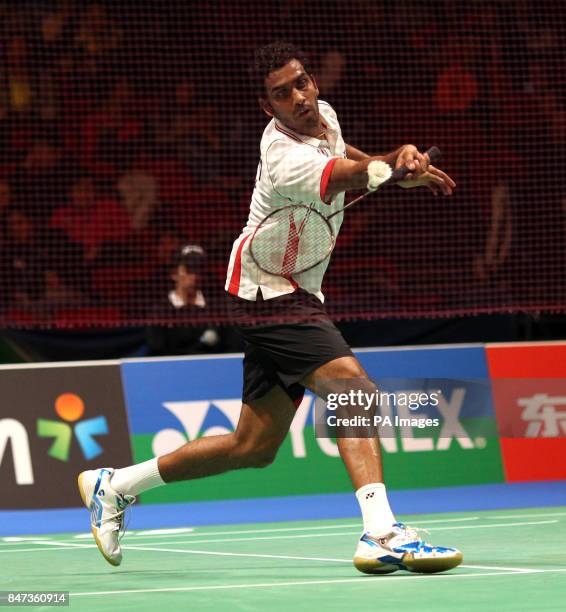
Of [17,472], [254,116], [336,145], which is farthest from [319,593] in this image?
[254,116]

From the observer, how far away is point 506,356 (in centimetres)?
881

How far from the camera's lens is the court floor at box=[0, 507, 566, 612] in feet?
14.4

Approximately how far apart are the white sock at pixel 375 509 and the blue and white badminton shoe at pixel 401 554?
0.02 meters

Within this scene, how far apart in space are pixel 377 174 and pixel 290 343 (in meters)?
0.81

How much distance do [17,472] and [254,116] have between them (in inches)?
189

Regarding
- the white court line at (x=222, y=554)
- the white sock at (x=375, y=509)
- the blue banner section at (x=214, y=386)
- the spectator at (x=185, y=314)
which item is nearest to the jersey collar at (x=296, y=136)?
the white sock at (x=375, y=509)

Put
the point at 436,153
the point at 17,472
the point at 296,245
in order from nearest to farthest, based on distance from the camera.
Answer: the point at 436,153 → the point at 296,245 → the point at 17,472

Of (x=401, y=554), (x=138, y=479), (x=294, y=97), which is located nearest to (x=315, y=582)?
(x=401, y=554)

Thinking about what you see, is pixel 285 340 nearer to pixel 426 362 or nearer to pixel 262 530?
pixel 262 530

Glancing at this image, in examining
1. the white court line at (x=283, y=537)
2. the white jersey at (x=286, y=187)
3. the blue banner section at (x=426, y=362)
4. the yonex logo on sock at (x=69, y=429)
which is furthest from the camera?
the blue banner section at (x=426, y=362)

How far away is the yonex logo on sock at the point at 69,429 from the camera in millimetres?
8328

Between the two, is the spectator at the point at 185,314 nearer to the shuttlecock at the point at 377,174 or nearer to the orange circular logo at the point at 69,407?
the orange circular logo at the point at 69,407

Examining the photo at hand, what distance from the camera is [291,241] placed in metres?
5.30

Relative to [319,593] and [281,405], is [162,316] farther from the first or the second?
[319,593]
